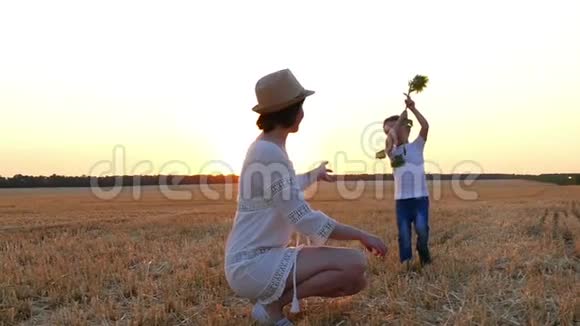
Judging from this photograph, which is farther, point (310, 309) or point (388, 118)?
point (388, 118)

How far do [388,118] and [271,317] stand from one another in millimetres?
3165

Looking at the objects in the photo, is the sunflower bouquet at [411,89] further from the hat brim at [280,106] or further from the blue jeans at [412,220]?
the hat brim at [280,106]

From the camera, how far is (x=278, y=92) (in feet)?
14.2

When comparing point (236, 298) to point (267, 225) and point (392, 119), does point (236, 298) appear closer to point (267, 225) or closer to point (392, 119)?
point (267, 225)

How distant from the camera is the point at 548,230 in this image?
1136 centimetres

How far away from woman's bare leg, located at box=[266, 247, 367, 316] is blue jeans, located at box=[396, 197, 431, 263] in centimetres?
237

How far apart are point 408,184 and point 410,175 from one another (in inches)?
3.8

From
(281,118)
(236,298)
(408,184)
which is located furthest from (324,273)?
(408,184)

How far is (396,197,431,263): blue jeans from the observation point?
6.85m

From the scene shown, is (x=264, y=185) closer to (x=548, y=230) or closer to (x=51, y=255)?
(x=51, y=255)

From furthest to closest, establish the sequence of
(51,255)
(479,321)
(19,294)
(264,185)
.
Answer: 1. (51,255)
2. (19,294)
3. (479,321)
4. (264,185)

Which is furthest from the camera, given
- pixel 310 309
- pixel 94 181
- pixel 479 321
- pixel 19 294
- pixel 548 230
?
pixel 94 181

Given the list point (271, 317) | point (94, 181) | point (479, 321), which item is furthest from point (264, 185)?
point (94, 181)

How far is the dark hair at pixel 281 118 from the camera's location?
4414 mm
